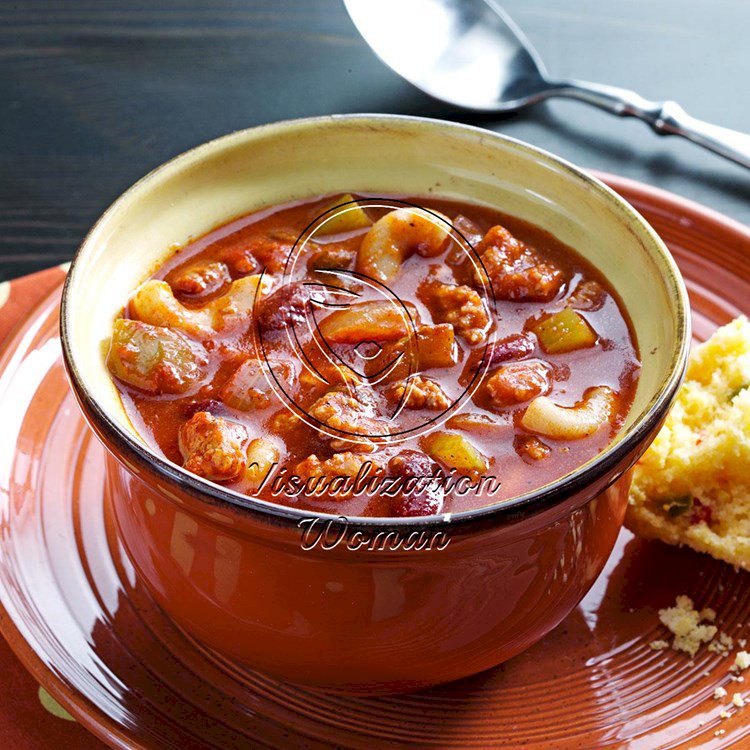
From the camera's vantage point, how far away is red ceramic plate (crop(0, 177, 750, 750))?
194 centimetres

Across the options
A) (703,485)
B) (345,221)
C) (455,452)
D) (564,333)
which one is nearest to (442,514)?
(455,452)

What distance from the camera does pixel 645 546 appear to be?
233 centimetres

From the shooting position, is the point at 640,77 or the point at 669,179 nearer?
the point at 669,179

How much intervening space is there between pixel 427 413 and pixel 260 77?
2.69 meters

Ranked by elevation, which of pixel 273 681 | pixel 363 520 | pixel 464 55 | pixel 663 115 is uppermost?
pixel 464 55

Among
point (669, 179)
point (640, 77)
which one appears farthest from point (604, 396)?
point (640, 77)

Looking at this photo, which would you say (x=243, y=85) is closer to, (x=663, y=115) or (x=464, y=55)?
(x=464, y=55)

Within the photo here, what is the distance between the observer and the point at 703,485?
7.61ft

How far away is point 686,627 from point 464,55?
2.50m

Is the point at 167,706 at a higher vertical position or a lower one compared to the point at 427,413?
lower

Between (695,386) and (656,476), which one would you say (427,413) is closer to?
(656,476)

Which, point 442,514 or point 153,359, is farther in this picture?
point 153,359

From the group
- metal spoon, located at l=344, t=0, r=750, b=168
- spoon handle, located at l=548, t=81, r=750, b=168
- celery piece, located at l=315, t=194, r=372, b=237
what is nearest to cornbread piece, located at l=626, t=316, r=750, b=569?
celery piece, located at l=315, t=194, r=372, b=237

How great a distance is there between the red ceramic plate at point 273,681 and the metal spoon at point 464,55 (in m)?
2.08
